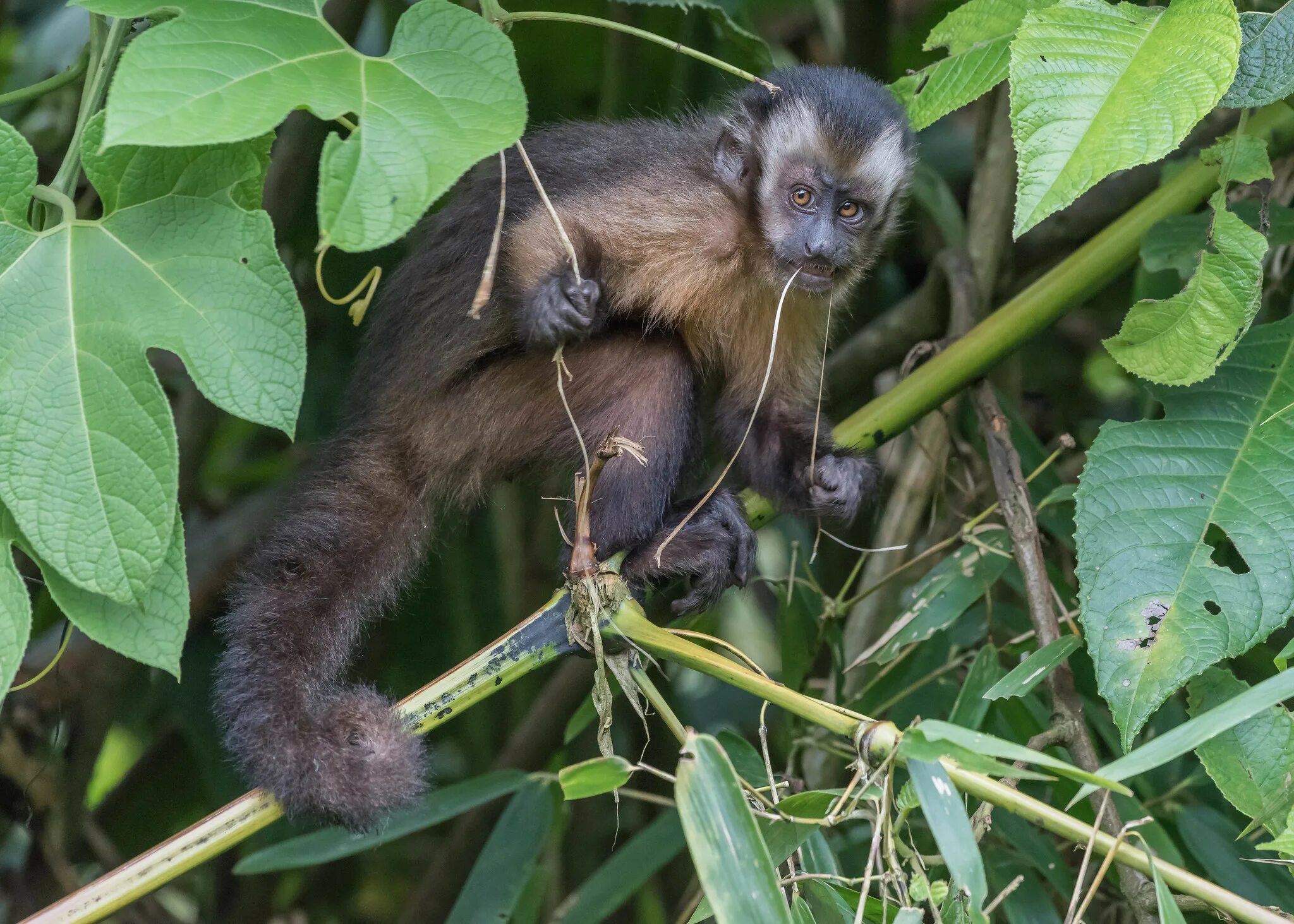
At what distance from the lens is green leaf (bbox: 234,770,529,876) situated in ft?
9.13

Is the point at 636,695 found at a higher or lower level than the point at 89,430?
lower

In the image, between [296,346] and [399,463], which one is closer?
[296,346]

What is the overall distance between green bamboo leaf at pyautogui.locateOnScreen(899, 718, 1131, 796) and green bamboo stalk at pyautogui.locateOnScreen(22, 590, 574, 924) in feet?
2.25

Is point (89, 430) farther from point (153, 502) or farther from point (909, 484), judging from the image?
point (909, 484)

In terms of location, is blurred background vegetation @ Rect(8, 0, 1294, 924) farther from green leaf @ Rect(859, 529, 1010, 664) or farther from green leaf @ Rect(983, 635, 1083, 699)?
green leaf @ Rect(983, 635, 1083, 699)

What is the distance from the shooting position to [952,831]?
146 cm

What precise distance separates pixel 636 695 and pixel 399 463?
972 millimetres

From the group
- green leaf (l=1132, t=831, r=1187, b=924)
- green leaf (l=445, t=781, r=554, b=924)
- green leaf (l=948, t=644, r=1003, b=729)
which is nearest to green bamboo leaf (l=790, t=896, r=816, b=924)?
green leaf (l=1132, t=831, r=1187, b=924)

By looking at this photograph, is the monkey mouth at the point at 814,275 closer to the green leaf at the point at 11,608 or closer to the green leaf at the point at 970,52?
the green leaf at the point at 970,52

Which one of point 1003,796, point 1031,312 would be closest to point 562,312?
point 1031,312

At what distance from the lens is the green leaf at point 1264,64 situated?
1972 mm

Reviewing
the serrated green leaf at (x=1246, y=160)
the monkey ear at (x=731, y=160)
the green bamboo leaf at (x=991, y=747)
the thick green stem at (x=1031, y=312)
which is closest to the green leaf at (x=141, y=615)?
the green bamboo leaf at (x=991, y=747)

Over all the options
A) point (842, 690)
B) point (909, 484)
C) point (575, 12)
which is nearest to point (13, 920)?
point (842, 690)

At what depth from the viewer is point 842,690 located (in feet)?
9.70
